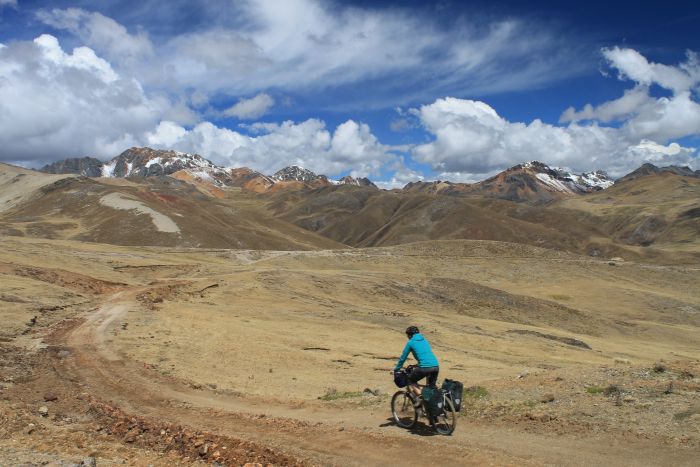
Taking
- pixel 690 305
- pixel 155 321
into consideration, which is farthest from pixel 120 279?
pixel 690 305

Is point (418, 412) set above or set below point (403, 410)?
above

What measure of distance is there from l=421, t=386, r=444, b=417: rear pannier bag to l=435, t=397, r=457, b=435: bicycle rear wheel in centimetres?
13

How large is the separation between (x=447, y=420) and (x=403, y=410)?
1.33m

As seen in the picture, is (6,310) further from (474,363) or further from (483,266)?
(483,266)

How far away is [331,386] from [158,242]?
4402 inches

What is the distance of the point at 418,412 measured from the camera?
41.5ft

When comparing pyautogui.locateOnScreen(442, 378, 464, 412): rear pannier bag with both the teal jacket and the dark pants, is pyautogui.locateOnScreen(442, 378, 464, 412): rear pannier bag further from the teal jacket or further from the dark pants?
the teal jacket

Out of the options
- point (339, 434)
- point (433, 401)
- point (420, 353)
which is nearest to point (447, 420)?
point (433, 401)

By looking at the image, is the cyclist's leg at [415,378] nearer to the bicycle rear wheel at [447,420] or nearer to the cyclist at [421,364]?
the cyclist at [421,364]

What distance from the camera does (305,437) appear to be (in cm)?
1208

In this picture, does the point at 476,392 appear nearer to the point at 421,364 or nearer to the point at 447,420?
the point at 447,420

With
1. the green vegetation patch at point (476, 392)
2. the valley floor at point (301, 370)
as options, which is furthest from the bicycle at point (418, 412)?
the green vegetation patch at point (476, 392)

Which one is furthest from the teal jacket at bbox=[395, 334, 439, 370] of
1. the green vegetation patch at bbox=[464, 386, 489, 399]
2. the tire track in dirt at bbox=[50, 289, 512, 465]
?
the green vegetation patch at bbox=[464, 386, 489, 399]

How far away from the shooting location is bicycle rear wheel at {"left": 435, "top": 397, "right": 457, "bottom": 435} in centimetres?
1211
